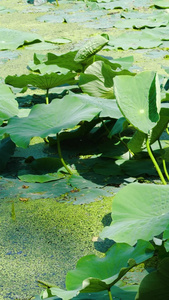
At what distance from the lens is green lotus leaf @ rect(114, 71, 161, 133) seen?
1.33 meters

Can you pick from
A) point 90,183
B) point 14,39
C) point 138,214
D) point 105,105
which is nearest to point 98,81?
point 105,105

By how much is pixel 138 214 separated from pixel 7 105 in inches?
33.8

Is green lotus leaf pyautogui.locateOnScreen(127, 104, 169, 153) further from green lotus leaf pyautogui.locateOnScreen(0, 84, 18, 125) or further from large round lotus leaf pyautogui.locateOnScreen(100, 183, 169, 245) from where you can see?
green lotus leaf pyautogui.locateOnScreen(0, 84, 18, 125)

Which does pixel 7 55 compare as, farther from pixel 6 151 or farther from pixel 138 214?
pixel 138 214

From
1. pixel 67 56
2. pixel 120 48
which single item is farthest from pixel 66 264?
pixel 120 48

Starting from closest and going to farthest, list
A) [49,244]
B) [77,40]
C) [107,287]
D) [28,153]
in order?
1. [107,287]
2. [49,244]
3. [28,153]
4. [77,40]

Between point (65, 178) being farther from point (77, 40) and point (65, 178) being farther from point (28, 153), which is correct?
point (77, 40)

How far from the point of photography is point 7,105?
6.09 feet

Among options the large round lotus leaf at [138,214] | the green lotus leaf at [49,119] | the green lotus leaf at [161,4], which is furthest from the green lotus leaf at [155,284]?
the green lotus leaf at [161,4]

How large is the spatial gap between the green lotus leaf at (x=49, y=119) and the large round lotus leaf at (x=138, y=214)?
1.06 ft

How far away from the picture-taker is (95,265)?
94cm

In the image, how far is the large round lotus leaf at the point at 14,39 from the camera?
3381 mm

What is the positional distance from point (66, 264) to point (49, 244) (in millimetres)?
103

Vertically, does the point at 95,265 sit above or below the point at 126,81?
below
